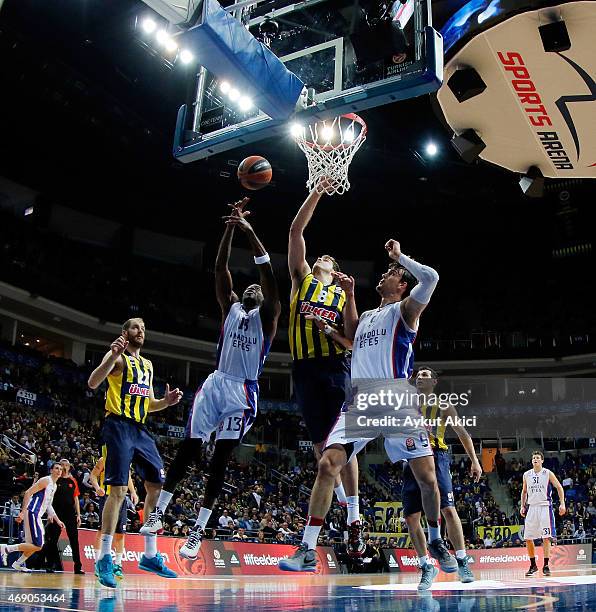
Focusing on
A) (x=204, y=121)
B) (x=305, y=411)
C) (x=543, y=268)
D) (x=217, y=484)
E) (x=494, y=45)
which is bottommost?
(x=217, y=484)

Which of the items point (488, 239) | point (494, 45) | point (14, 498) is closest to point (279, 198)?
point (488, 239)

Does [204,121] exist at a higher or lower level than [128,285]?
lower

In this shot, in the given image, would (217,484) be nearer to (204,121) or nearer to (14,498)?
(204,121)

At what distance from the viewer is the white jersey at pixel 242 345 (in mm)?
5977

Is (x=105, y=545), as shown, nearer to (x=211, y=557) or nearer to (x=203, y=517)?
(x=203, y=517)

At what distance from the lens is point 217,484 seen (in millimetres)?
5668

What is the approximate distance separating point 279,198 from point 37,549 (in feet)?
66.4

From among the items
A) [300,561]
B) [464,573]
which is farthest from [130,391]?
[464,573]

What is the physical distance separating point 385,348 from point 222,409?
1487mm

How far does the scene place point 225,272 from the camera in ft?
20.3

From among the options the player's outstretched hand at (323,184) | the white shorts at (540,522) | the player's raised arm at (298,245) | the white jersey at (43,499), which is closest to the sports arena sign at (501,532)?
the white shorts at (540,522)

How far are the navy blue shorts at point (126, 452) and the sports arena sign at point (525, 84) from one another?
4.13m

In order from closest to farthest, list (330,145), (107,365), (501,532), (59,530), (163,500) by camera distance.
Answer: (163,500), (107,365), (330,145), (59,530), (501,532)

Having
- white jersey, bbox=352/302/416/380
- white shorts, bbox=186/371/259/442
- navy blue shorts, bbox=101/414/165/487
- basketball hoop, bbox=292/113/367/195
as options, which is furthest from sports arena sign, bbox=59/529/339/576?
basketball hoop, bbox=292/113/367/195
